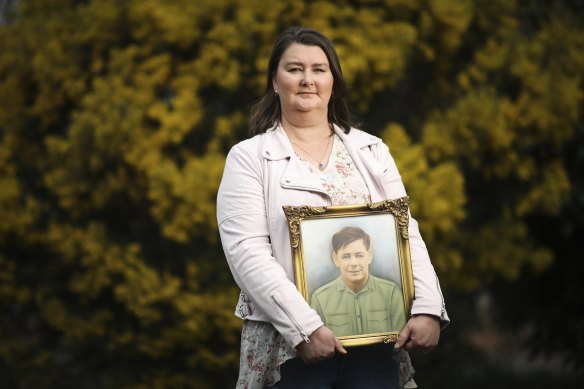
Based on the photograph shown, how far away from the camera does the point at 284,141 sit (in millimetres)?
2486

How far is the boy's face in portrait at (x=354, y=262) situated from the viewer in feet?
7.56

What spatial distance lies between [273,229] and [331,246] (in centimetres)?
17

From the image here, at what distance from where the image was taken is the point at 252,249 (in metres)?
2.30

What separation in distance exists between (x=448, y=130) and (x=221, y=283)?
66.2 inches

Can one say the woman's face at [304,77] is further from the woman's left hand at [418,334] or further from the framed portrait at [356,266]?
the woman's left hand at [418,334]

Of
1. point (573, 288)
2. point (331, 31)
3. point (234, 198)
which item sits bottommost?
point (573, 288)

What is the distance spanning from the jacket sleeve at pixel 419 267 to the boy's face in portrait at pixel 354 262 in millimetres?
160

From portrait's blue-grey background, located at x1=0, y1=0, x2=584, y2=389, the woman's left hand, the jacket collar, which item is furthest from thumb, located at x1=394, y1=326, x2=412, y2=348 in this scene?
portrait's blue-grey background, located at x1=0, y1=0, x2=584, y2=389

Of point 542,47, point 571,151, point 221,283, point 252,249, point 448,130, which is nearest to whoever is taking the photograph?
point 252,249

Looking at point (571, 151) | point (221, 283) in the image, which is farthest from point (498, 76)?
point (221, 283)

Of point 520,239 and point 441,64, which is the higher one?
point 441,64

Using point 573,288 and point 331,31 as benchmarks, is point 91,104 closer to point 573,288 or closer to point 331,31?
point 331,31

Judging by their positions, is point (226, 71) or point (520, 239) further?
point (520, 239)

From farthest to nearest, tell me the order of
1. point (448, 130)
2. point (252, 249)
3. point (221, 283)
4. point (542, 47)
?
point (542, 47)
point (448, 130)
point (221, 283)
point (252, 249)
